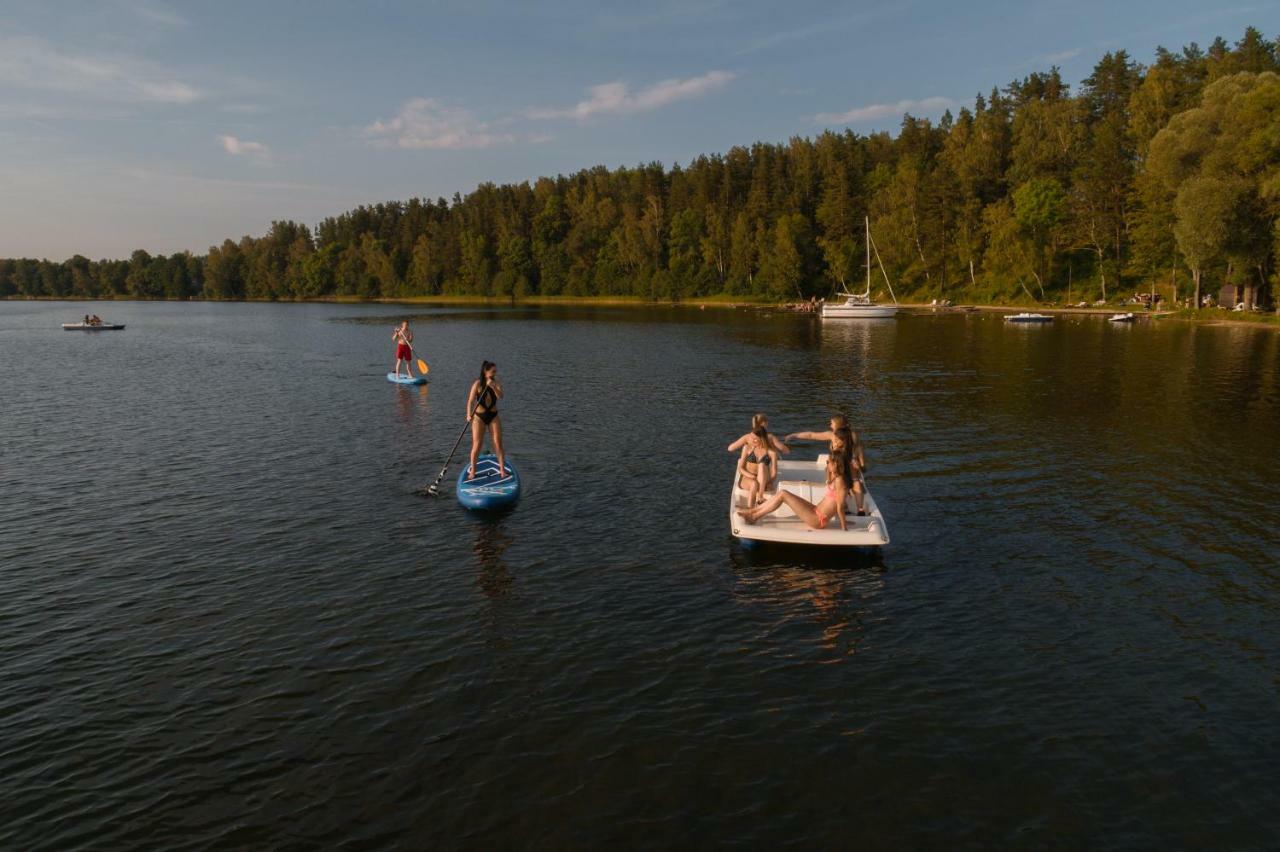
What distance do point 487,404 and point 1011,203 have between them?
119 m

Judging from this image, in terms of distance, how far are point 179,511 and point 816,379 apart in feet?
124

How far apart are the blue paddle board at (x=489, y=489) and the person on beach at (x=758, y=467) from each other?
6757 mm

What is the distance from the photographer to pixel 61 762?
36.1 ft

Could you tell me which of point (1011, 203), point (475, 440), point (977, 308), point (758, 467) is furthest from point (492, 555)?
point (1011, 203)

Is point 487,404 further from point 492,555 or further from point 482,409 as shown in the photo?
point 492,555

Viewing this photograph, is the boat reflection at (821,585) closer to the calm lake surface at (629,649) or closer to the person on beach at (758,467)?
the calm lake surface at (629,649)

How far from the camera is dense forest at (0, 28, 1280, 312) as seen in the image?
74250 mm

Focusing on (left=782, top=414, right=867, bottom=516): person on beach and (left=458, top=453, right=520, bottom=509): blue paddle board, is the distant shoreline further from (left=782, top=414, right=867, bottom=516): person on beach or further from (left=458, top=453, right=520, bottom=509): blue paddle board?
(left=458, top=453, right=520, bottom=509): blue paddle board

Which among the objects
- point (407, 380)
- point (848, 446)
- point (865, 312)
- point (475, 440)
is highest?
point (865, 312)

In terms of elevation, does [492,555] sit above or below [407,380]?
below

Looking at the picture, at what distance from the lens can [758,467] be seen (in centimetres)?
1888

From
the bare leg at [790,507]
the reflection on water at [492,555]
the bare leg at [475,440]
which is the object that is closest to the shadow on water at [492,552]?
the reflection on water at [492,555]

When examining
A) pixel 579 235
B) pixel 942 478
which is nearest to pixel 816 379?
pixel 942 478

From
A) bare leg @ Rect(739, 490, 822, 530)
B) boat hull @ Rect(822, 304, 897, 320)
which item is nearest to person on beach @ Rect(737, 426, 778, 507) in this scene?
bare leg @ Rect(739, 490, 822, 530)
